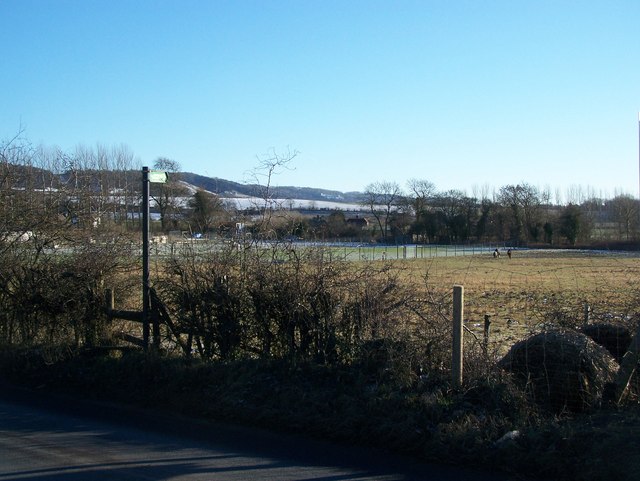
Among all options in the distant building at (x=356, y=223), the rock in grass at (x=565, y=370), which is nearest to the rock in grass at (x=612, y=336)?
the rock in grass at (x=565, y=370)

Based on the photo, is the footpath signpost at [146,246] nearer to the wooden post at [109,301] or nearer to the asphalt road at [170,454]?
the wooden post at [109,301]

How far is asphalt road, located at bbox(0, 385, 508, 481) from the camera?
602 cm

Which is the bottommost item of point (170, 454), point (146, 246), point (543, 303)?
point (170, 454)

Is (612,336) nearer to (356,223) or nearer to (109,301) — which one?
(109,301)

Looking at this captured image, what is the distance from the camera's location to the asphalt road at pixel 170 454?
6.02m

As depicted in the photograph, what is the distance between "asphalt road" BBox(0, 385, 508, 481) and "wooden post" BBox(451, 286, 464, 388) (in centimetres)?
132

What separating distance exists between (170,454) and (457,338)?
3241mm

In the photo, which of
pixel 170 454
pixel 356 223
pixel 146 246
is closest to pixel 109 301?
pixel 146 246

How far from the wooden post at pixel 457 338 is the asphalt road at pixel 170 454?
52.0 inches

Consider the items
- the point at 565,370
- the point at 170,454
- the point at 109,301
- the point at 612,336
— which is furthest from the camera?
the point at 109,301

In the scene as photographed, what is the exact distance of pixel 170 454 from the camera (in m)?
6.63

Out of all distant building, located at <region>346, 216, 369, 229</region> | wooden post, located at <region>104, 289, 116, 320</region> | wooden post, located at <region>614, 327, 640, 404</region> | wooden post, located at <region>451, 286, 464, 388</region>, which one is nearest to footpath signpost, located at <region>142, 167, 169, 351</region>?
wooden post, located at <region>104, 289, 116, 320</region>

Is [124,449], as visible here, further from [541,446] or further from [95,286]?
[95,286]

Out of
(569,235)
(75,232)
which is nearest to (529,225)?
(569,235)
